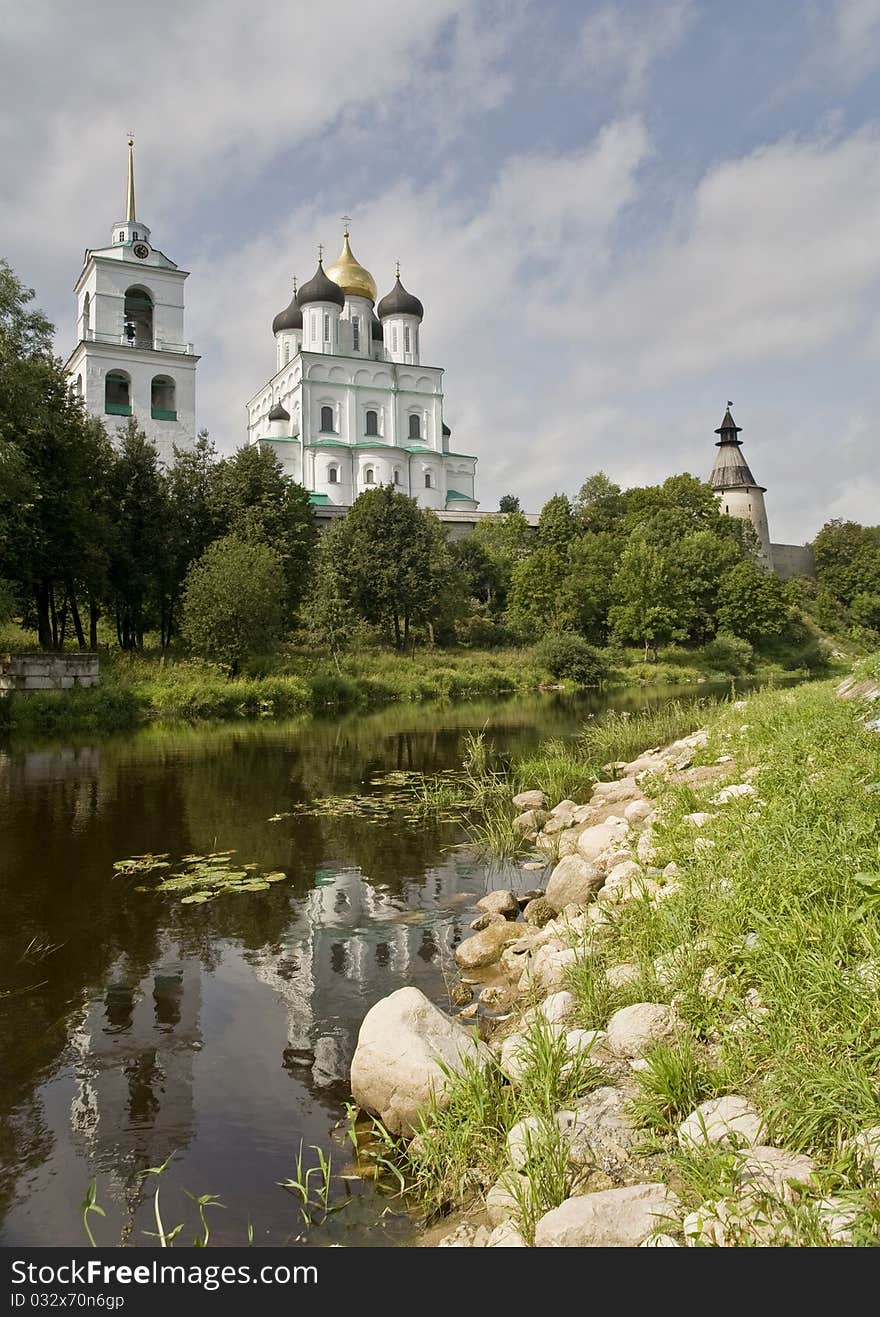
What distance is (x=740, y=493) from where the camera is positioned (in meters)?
67.7

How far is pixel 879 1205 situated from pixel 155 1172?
2.99 metres

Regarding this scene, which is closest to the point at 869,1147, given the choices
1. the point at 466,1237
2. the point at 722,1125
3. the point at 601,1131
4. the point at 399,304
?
the point at 722,1125

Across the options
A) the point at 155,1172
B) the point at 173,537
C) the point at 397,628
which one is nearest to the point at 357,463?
the point at 397,628

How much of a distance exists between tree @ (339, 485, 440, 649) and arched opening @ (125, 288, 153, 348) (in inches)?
688

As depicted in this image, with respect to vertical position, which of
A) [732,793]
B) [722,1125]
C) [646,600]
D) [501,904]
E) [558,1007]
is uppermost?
[646,600]

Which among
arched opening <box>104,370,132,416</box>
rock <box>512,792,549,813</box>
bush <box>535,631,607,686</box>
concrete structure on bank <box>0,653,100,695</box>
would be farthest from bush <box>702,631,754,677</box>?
rock <box>512,792,549,813</box>

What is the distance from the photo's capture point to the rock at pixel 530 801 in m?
11.2

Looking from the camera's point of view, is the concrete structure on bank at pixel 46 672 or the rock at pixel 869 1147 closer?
the rock at pixel 869 1147

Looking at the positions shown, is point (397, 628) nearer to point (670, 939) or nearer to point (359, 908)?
point (359, 908)

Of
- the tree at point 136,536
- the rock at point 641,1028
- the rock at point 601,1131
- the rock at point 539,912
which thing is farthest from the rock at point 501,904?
the tree at point 136,536

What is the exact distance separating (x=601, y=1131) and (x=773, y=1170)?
0.80 meters

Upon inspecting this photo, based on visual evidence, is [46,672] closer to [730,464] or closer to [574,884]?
[574,884]

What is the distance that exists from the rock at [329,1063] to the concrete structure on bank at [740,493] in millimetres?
66199

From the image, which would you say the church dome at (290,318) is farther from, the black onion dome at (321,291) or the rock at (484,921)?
the rock at (484,921)
